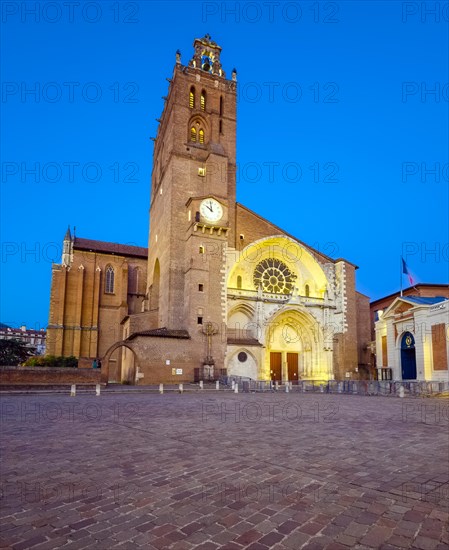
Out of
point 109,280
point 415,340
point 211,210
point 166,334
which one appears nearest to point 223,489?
point 166,334

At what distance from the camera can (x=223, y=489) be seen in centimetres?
502

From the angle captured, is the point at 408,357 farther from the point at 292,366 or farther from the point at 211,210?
the point at 211,210

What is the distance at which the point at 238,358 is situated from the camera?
37438 millimetres

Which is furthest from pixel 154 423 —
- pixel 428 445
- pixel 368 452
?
pixel 428 445

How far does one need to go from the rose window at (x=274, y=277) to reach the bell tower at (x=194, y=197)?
518 centimetres

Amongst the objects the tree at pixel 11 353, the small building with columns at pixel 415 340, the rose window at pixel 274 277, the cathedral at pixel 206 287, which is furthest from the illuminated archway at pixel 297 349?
the tree at pixel 11 353

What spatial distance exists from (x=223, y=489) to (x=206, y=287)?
1230 inches

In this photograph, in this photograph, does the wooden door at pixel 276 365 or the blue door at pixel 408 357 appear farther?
the wooden door at pixel 276 365

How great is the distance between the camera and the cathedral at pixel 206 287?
3562cm

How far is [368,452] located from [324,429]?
9.22ft

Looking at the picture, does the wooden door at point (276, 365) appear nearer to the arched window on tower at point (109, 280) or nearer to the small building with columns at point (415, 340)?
the small building with columns at point (415, 340)

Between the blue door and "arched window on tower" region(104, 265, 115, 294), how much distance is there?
3358cm

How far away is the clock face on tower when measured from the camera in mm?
37906

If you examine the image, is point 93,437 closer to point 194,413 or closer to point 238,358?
point 194,413
